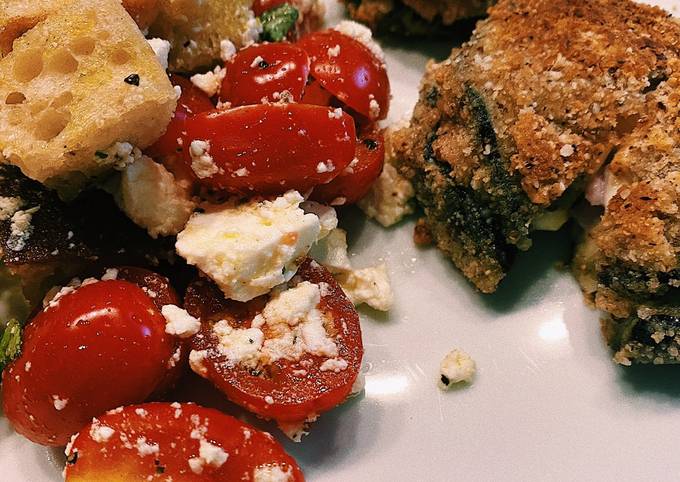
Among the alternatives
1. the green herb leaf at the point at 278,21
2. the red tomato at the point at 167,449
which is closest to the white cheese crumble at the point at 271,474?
the red tomato at the point at 167,449

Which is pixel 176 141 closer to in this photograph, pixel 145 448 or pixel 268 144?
pixel 268 144

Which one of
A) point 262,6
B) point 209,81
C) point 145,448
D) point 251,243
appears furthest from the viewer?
point 262,6

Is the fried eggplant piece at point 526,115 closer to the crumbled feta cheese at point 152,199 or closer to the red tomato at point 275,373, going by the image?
the red tomato at point 275,373

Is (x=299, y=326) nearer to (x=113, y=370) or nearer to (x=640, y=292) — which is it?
(x=113, y=370)

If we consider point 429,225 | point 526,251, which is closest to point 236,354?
point 429,225

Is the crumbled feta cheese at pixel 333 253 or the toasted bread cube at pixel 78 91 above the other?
the toasted bread cube at pixel 78 91

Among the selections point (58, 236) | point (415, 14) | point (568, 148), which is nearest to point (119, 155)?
point (58, 236)
